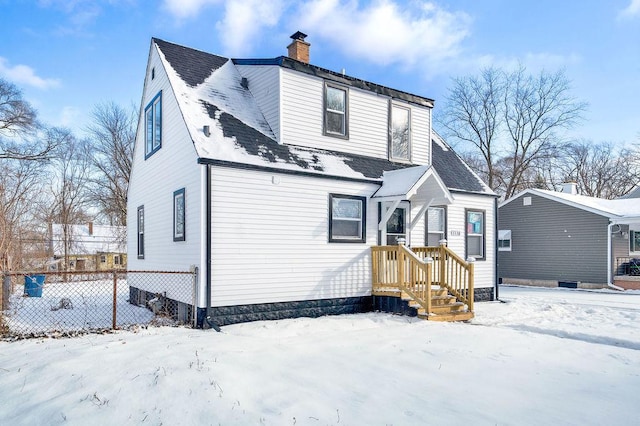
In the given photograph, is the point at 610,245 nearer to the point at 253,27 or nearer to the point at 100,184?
the point at 253,27

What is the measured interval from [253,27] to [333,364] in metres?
10.3

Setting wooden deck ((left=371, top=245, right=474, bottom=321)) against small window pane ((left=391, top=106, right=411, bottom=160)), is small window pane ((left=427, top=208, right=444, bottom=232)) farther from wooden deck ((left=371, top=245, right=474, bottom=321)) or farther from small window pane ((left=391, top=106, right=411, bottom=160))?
small window pane ((left=391, top=106, right=411, bottom=160))

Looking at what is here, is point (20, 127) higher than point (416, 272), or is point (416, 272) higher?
point (20, 127)

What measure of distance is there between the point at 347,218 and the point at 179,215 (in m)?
3.64

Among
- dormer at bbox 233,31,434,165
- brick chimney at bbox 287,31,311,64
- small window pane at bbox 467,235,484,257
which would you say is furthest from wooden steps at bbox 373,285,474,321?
brick chimney at bbox 287,31,311,64

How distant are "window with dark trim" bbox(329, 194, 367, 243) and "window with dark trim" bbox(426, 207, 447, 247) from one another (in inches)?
92.2

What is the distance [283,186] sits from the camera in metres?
8.77

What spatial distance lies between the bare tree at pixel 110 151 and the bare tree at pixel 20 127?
396cm

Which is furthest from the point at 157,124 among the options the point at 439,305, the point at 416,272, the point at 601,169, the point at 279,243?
the point at 601,169

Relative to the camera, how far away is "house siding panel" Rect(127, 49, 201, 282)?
8.30 metres

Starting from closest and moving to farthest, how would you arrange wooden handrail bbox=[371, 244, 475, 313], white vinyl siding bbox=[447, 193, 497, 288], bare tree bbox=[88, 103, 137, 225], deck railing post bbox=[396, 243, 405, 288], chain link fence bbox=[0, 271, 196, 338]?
1. chain link fence bbox=[0, 271, 196, 338]
2. wooden handrail bbox=[371, 244, 475, 313]
3. deck railing post bbox=[396, 243, 405, 288]
4. white vinyl siding bbox=[447, 193, 497, 288]
5. bare tree bbox=[88, 103, 137, 225]

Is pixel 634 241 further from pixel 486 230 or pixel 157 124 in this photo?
pixel 157 124

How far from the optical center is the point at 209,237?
777 cm

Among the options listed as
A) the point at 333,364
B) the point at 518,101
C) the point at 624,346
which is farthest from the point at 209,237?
the point at 518,101
